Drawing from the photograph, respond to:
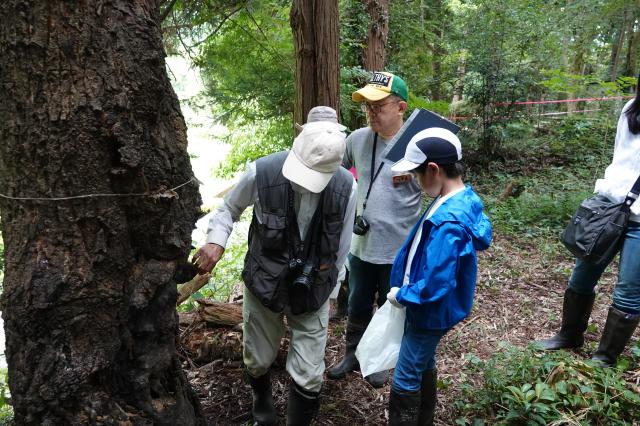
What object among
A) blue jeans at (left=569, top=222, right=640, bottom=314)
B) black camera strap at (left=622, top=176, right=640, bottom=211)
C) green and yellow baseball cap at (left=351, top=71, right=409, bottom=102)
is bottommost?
blue jeans at (left=569, top=222, right=640, bottom=314)

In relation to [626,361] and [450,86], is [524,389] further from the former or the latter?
[450,86]

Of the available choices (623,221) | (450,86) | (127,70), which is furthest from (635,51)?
(127,70)

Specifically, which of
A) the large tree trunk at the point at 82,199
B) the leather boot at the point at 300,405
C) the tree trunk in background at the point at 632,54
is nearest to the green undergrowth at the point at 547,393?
the leather boot at the point at 300,405

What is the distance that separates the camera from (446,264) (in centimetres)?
224

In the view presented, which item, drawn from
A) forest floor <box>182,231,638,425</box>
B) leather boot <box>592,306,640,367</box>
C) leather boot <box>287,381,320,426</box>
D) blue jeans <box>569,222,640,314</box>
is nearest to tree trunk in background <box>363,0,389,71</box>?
forest floor <box>182,231,638,425</box>

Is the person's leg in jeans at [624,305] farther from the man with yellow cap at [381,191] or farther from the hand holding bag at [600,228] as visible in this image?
the man with yellow cap at [381,191]

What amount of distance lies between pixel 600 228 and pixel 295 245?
7.11 ft

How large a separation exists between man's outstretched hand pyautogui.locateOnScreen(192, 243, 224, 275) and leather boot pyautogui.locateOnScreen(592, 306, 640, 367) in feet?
9.14

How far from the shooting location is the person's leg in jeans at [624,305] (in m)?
3.15

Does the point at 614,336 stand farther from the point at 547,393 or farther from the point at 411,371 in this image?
the point at 411,371

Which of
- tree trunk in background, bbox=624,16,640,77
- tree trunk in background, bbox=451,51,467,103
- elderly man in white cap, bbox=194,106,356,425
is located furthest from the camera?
tree trunk in background, bbox=624,16,640,77

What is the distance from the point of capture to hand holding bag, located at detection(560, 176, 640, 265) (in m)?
3.15

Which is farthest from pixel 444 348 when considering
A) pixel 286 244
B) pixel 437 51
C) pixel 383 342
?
pixel 437 51

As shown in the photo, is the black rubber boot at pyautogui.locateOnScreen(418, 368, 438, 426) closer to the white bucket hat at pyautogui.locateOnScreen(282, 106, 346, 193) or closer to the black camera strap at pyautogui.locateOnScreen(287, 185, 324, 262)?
the black camera strap at pyautogui.locateOnScreen(287, 185, 324, 262)
